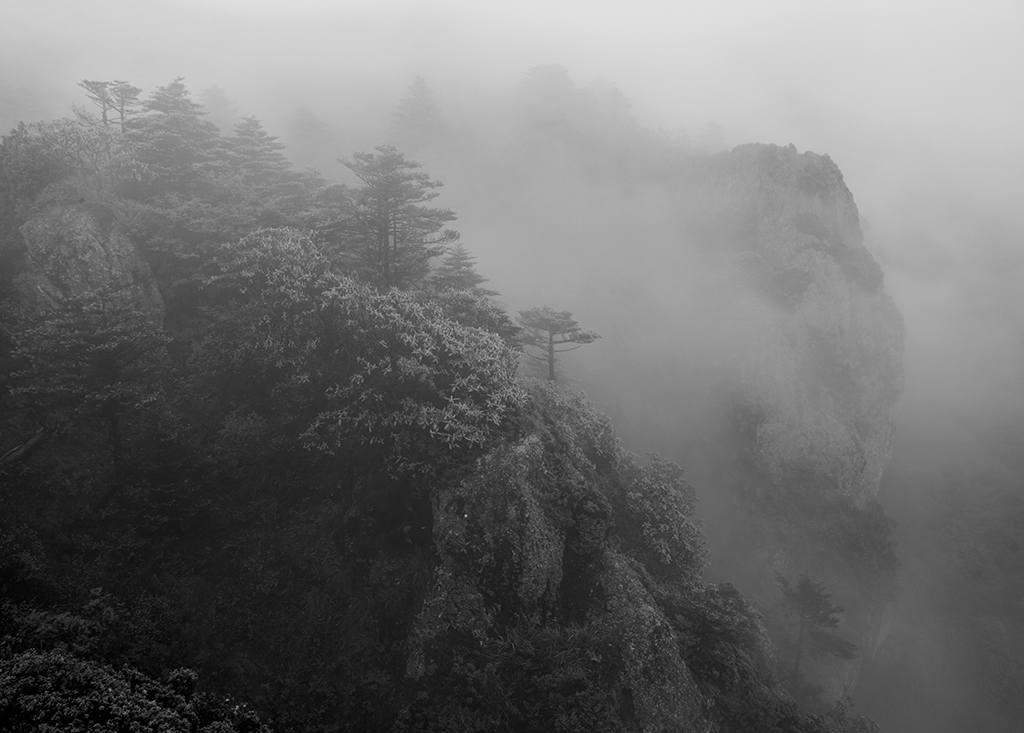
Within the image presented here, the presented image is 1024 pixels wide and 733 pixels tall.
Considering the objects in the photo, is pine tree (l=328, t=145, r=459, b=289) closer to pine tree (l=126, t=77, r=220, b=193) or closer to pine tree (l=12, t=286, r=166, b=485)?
pine tree (l=126, t=77, r=220, b=193)

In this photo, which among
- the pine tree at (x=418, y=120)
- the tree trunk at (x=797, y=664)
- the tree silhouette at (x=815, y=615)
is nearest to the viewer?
the tree silhouette at (x=815, y=615)

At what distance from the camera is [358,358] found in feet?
55.1

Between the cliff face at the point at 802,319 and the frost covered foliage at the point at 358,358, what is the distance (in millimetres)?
32417

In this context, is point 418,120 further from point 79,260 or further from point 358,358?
point 358,358

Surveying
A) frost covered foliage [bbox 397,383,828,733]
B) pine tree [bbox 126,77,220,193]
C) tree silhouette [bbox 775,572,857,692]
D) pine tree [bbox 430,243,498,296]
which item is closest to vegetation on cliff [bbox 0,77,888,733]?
frost covered foliage [bbox 397,383,828,733]

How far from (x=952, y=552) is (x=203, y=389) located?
63.3m

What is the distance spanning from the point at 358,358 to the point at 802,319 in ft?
141

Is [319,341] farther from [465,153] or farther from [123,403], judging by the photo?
[465,153]

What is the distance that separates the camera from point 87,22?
66438 mm

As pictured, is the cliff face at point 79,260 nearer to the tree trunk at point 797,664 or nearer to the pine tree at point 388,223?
the pine tree at point 388,223

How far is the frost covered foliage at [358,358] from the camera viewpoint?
631 inches

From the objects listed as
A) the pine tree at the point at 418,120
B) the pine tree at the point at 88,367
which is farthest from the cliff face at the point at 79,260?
the pine tree at the point at 418,120

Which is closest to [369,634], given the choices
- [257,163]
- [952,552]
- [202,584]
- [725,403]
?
[202,584]

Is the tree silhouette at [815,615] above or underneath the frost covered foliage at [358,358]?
underneath
